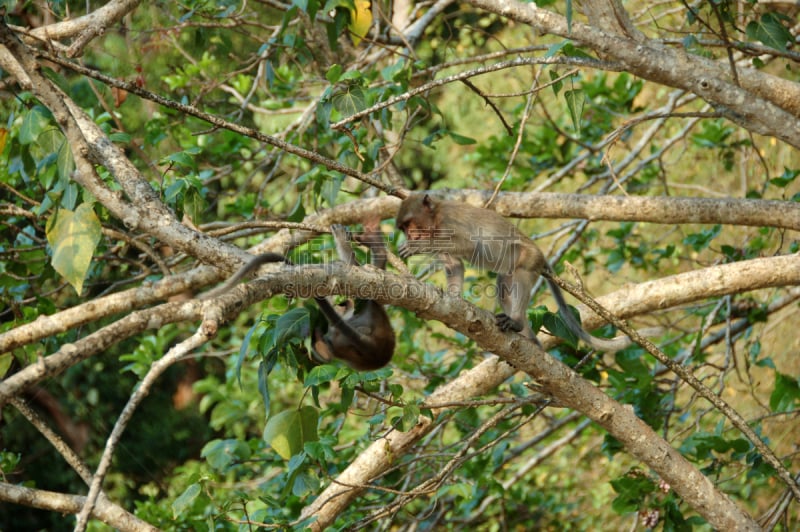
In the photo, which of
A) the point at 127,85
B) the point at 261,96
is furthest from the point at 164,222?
the point at 261,96

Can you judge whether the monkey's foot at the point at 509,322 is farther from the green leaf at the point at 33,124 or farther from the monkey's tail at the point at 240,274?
the green leaf at the point at 33,124

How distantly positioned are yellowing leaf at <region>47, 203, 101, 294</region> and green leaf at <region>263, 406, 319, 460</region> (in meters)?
1.08

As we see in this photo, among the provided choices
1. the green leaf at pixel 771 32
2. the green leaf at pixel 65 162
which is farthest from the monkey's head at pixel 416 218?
the green leaf at pixel 65 162

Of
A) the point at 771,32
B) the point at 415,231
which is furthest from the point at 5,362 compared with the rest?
the point at 771,32

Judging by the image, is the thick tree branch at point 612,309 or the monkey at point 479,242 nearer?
the thick tree branch at point 612,309

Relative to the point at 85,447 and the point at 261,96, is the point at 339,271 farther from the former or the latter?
the point at 85,447

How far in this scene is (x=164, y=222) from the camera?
99.5 inches

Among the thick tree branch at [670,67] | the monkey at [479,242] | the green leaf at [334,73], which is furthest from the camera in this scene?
the monkey at [479,242]

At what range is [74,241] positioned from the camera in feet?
8.13

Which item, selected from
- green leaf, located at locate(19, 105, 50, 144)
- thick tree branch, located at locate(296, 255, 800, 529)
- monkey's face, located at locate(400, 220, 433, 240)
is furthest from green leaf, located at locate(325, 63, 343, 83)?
thick tree branch, located at locate(296, 255, 800, 529)

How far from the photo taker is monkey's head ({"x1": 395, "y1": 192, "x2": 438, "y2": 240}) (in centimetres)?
460

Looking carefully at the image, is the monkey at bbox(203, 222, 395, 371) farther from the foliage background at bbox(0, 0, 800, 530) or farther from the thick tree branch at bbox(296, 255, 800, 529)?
the thick tree branch at bbox(296, 255, 800, 529)

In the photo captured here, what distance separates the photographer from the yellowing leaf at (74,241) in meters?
2.42

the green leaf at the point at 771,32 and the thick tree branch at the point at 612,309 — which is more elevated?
the green leaf at the point at 771,32
